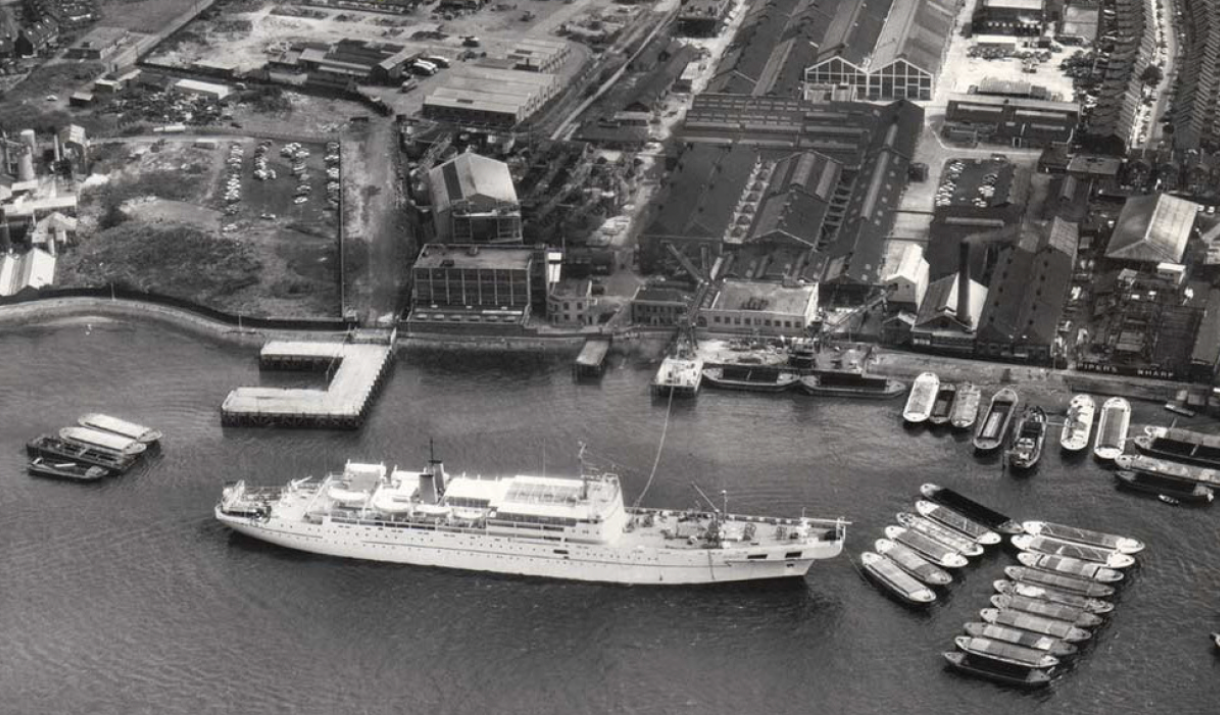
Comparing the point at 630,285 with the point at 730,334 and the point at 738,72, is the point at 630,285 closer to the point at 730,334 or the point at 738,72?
the point at 730,334

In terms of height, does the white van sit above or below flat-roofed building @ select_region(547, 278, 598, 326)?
above

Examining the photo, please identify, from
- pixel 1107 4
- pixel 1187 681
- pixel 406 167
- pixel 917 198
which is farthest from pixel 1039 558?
pixel 1107 4

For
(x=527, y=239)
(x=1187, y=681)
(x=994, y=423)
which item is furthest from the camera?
(x=527, y=239)

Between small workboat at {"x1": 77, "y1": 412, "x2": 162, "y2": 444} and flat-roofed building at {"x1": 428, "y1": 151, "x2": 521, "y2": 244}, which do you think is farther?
flat-roofed building at {"x1": 428, "y1": 151, "x2": 521, "y2": 244}

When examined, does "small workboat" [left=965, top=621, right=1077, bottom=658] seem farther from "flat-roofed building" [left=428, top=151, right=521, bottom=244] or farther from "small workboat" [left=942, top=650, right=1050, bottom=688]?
"flat-roofed building" [left=428, top=151, right=521, bottom=244]

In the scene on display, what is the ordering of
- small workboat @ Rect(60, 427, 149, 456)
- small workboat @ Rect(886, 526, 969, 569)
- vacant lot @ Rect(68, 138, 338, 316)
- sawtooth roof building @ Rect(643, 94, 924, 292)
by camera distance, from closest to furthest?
small workboat @ Rect(886, 526, 969, 569) < small workboat @ Rect(60, 427, 149, 456) < sawtooth roof building @ Rect(643, 94, 924, 292) < vacant lot @ Rect(68, 138, 338, 316)

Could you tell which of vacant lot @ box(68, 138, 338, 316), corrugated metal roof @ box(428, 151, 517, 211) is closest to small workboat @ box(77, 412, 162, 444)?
vacant lot @ box(68, 138, 338, 316)
